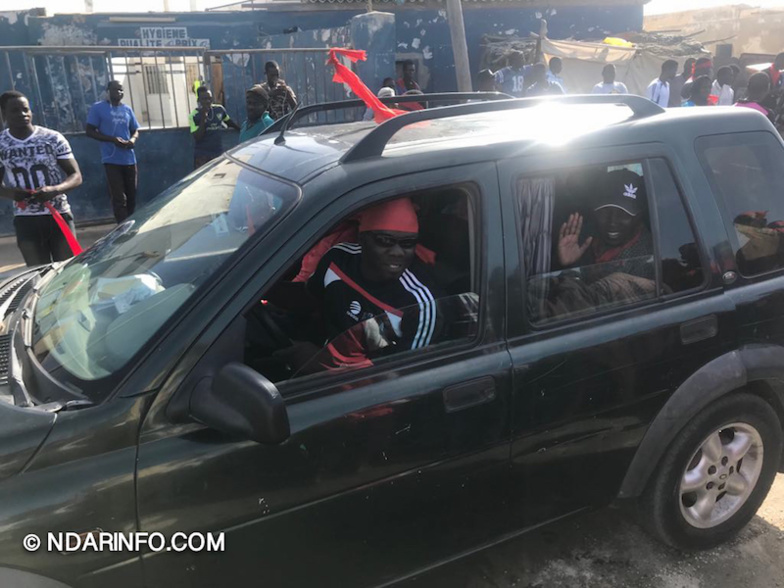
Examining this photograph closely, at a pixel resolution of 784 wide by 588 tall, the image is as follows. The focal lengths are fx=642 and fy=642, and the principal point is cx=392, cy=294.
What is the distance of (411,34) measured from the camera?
53.0 feet

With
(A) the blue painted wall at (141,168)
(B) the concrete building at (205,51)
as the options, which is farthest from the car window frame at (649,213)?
(A) the blue painted wall at (141,168)

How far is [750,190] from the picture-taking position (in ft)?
8.51

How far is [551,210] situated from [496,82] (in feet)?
29.5

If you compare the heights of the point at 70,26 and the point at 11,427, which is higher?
the point at 70,26

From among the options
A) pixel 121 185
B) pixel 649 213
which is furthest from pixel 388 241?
pixel 121 185

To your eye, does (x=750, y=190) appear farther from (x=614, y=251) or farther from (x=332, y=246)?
(x=332, y=246)

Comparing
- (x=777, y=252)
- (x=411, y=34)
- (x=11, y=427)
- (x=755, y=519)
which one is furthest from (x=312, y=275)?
(x=411, y=34)

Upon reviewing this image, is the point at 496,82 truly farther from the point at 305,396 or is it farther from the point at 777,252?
the point at 305,396

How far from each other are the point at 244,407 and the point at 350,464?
43 centimetres

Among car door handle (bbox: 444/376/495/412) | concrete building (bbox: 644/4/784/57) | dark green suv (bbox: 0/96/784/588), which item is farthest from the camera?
concrete building (bbox: 644/4/784/57)

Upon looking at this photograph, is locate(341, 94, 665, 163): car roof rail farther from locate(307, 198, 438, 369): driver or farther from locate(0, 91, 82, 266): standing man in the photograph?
locate(0, 91, 82, 266): standing man

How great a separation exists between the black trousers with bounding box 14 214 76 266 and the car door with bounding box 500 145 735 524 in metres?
3.87

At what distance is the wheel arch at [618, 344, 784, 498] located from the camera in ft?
7.88

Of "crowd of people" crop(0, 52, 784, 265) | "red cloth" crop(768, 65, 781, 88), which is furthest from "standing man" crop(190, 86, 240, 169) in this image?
"red cloth" crop(768, 65, 781, 88)
